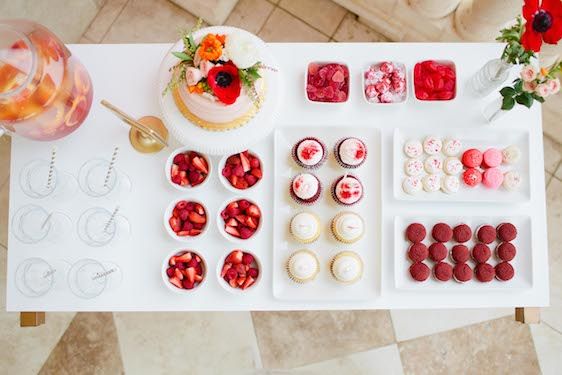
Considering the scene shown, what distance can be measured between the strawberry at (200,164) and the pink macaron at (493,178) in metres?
0.89

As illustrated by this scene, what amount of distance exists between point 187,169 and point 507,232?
1025 mm

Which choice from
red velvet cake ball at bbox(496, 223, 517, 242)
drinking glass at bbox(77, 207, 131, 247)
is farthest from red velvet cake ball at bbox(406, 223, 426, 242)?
drinking glass at bbox(77, 207, 131, 247)

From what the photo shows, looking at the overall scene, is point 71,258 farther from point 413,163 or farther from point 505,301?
point 505,301

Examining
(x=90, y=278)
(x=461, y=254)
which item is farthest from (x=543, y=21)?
(x=90, y=278)

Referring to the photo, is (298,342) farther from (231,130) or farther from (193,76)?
(193,76)

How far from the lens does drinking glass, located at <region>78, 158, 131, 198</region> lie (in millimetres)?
1688

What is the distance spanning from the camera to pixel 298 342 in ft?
8.41

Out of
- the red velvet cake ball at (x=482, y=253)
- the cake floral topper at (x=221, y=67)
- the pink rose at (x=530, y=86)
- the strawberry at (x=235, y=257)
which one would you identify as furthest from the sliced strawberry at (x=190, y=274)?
the pink rose at (x=530, y=86)

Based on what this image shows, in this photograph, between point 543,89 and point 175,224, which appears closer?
point 543,89

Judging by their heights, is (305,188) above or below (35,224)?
above

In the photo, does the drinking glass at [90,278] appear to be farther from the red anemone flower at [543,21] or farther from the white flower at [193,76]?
the red anemone flower at [543,21]

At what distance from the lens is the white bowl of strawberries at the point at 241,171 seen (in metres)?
1.67

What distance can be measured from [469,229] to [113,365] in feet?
5.88

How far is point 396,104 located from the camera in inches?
67.1
